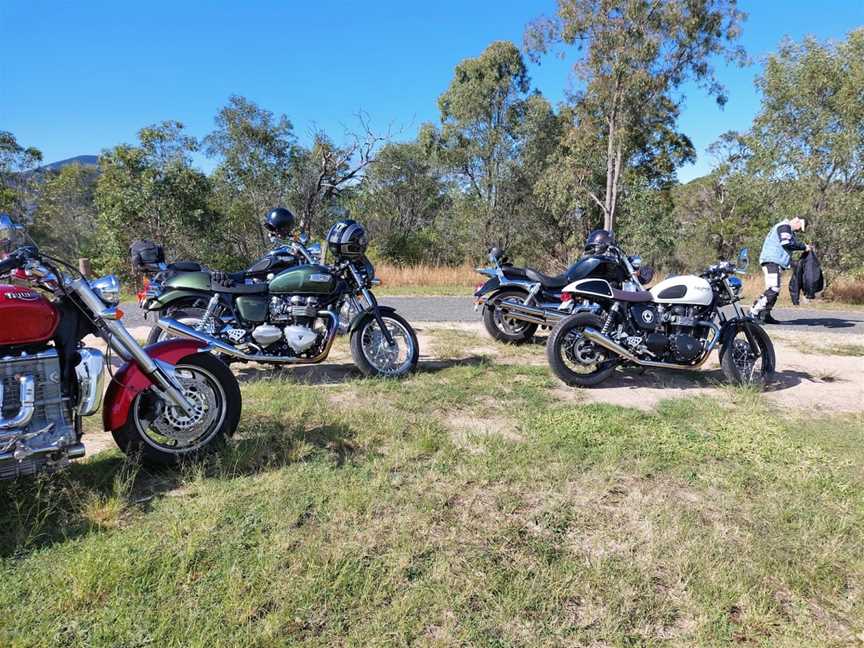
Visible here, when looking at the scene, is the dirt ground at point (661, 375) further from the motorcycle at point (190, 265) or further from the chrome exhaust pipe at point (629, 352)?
the motorcycle at point (190, 265)

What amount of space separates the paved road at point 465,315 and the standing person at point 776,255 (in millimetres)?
879

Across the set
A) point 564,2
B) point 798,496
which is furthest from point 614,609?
point 564,2

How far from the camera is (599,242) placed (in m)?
6.21

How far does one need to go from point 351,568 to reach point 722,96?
21.4 metres

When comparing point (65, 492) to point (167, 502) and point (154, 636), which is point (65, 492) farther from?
point (154, 636)

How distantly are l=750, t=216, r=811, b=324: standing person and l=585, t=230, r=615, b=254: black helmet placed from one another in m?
3.79

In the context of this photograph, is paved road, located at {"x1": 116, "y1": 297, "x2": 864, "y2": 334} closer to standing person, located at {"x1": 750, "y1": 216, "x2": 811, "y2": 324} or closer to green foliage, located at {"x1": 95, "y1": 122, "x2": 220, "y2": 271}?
standing person, located at {"x1": 750, "y1": 216, "x2": 811, "y2": 324}

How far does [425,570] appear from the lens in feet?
7.05

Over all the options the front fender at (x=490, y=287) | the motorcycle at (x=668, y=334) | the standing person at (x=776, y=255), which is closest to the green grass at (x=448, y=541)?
the motorcycle at (x=668, y=334)

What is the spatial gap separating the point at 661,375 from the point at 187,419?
4.46 meters

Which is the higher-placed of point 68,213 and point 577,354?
point 68,213

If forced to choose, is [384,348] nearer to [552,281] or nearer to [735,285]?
[552,281]

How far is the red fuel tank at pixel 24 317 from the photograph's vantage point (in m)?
2.38

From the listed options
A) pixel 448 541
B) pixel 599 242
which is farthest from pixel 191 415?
pixel 599 242
